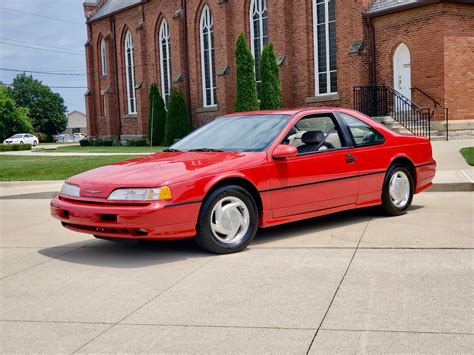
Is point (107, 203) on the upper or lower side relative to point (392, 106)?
lower

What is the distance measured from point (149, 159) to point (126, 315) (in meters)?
2.92

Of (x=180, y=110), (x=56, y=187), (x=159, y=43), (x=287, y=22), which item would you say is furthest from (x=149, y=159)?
(x=159, y=43)

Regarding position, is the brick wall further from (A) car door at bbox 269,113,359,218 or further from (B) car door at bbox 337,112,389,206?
(A) car door at bbox 269,113,359,218

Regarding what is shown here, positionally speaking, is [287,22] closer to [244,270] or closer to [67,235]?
[67,235]

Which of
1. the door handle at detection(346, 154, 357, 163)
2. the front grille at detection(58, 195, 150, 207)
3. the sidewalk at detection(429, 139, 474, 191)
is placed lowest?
the sidewalk at detection(429, 139, 474, 191)

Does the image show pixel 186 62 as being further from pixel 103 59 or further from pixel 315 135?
pixel 315 135

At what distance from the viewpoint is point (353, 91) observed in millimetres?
24906

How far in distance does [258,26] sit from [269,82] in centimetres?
482

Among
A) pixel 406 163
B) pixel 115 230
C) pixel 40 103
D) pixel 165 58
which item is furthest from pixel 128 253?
pixel 40 103

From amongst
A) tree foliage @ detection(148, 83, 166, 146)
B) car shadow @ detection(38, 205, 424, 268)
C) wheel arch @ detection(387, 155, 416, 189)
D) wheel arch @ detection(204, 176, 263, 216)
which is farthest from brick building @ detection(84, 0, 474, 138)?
wheel arch @ detection(204, 176, 263, 216)

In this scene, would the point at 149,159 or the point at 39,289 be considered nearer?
the point at 39,289

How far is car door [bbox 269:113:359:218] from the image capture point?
6.89 meters

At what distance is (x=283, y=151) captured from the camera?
680cm

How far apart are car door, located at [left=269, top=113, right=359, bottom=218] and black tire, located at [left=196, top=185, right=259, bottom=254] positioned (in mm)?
340
